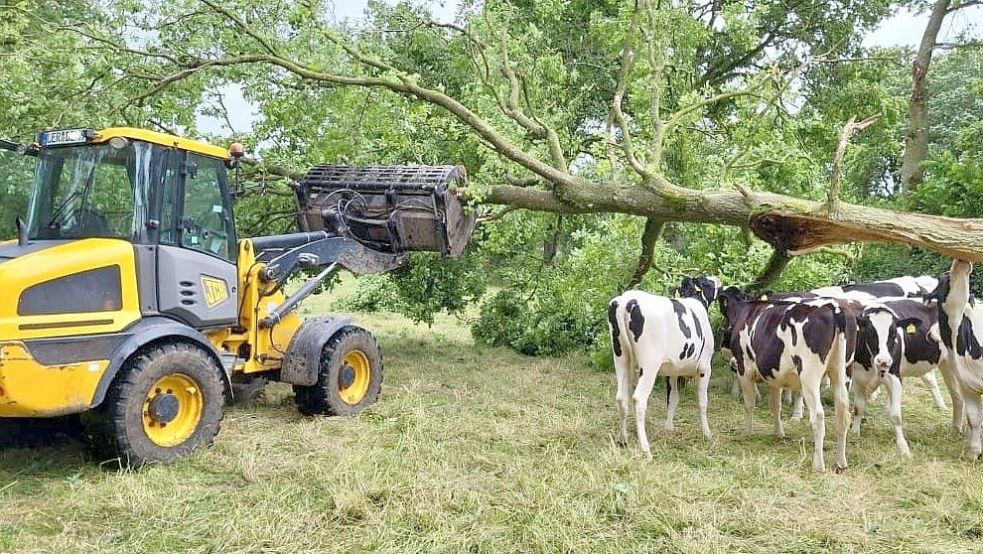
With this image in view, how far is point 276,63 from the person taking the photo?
848 cm

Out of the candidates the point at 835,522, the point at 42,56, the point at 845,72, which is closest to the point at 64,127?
the point at 42,56

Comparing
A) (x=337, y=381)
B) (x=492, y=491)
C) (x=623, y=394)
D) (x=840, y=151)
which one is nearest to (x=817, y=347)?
(x=623, y=394)

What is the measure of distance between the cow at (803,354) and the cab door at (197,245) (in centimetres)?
450

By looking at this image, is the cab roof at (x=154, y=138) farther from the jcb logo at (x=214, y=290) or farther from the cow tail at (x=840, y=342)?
the cow tail at (x=840, y=342)

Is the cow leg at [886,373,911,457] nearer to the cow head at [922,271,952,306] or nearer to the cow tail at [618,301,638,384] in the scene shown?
the cow head at [922,271,952,306]

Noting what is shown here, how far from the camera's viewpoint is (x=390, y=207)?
8.05 meters

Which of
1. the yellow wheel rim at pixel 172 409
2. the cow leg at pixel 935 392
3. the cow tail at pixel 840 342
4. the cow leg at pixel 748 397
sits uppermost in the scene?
the cow tail at pixel 840 342

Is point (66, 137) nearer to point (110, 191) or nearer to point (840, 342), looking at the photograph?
point (110, 191)

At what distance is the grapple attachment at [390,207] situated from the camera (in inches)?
312

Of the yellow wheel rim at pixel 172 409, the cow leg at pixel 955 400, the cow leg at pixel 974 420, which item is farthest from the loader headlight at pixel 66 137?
the cow leg at pixel 955 400

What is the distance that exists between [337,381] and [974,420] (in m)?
5.47

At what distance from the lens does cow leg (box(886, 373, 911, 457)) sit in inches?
236

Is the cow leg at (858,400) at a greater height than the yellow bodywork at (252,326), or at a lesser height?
lesser

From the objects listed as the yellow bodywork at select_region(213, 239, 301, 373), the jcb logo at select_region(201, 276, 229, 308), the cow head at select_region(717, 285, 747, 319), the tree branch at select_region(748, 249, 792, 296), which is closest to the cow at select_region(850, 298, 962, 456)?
the cow head at select_region(717, 285, 747, 319)
